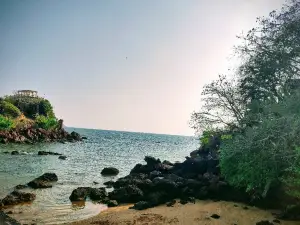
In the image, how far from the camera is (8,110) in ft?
276

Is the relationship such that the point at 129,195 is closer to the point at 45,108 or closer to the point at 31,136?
the point at 31,136

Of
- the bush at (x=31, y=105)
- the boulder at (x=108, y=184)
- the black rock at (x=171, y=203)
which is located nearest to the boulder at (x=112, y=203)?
the black rock at (x=171, y=203)

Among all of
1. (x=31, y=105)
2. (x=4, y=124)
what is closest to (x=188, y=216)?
(x=4, y=124)

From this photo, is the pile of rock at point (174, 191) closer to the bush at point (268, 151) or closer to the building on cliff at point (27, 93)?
the bush at point (268, 151)

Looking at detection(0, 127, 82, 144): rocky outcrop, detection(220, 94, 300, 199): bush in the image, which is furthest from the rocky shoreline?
detection(0, 127, 82, 144): rocky outcrop

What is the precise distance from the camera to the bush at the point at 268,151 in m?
13.5

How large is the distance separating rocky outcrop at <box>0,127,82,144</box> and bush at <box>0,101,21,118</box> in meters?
8.81

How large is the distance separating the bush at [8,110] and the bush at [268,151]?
267 feet

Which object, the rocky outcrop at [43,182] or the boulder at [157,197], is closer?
the boulder at [157,197]

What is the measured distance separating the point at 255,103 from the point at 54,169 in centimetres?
2358

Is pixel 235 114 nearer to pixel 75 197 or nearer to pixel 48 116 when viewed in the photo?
pixel 75 197

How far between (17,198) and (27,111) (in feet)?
268

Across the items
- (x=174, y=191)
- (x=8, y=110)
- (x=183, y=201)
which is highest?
(x=8, y=110)

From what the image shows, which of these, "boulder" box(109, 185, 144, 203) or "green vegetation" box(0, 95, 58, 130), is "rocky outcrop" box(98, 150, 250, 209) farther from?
"green vegetation" box(0, 95, 58, 130)
